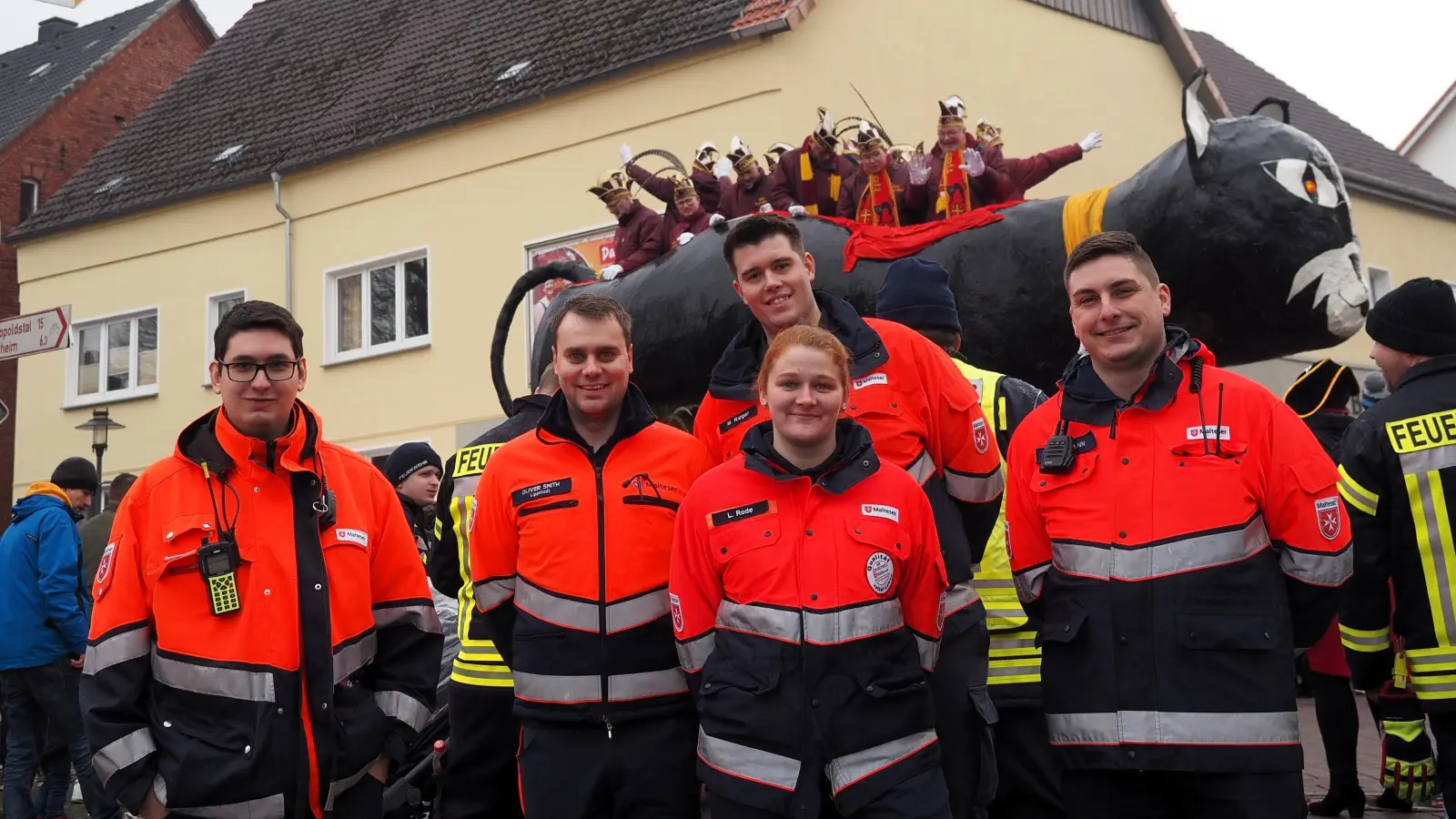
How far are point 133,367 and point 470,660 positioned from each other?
1938cm

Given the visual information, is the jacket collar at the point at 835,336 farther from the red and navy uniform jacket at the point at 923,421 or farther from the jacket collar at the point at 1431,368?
the jacket collar at the point at 1431,368

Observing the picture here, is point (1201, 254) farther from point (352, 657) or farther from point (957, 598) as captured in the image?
point (352, 657)

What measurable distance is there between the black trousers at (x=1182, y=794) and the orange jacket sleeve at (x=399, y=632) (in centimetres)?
173

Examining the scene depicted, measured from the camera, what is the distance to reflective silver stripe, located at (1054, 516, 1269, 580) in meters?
3.34

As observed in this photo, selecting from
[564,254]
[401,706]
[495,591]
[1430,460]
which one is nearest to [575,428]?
[495,591]

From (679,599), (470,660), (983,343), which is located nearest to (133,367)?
(983,343)

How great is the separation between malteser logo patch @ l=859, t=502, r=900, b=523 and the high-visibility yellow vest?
0.84 metres

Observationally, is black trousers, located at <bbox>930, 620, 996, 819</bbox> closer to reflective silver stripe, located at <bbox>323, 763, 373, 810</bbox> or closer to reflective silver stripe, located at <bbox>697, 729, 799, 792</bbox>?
reflective silver stripe, located at <bbox>697, 729, 799, 792</bbox>

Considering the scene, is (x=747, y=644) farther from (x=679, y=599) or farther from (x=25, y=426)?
(x=25, y=426)

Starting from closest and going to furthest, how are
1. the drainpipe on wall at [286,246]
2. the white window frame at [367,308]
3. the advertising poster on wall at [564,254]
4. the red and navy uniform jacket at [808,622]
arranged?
the red and navy uniform jacket at [808,622] < the advertising poster on wall at [564,254] < the white window frame at [367,308] < the drainpipe on wall at [286,246]

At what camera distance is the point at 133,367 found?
22172 millimetres

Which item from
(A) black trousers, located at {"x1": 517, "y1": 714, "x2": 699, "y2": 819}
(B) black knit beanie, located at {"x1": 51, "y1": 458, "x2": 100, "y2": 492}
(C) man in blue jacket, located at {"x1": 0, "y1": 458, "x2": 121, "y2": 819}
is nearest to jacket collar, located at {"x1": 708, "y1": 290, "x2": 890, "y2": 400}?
(A) black trousers, located at {"x1": 517, "y1": 714, "x2": 699, "y2": 819}

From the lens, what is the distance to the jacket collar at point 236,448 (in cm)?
369

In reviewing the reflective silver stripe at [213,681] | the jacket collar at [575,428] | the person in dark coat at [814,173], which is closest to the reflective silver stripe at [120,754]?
the reflective silver stripe at [213,681]
